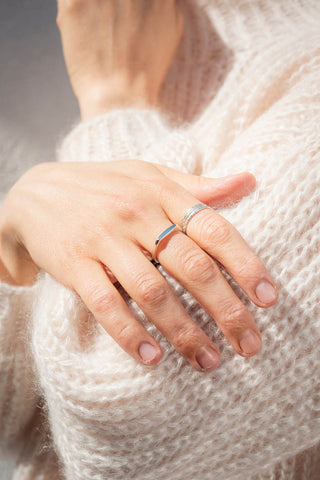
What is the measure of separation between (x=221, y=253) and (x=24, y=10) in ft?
1.61

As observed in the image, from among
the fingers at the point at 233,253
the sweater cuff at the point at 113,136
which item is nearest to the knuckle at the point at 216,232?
the fingers at the point at 233,253

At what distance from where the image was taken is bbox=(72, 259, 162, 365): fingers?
35cm

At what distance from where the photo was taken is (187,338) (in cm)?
35

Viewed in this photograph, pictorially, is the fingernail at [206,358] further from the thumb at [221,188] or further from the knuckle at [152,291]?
the thumb at [221,188]

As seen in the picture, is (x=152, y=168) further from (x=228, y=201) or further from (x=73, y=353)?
(x=73, y=353)

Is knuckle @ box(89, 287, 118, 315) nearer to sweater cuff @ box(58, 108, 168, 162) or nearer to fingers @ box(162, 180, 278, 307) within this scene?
fingers @ box(162, 180, 278, 307)

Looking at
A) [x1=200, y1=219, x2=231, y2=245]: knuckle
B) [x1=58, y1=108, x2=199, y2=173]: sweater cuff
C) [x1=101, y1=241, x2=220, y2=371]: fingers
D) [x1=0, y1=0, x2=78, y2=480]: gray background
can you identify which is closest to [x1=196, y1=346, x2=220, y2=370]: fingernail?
[x1=101, y1=241, x2=220, y2=371]: fingers

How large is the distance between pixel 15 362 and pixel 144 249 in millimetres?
298

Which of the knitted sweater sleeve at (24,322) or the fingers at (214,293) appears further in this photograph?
the knitted sweater sleeve at (24,322)

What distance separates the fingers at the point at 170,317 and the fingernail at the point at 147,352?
2 centimetres

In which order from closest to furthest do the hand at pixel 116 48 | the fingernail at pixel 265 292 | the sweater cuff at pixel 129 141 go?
the fingernail at pixel 265 292 → the sweater cuff at pixel 129 141 → the hand at pixel 116 48

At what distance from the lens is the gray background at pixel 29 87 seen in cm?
55

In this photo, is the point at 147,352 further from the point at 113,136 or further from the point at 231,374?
the point at 113,136

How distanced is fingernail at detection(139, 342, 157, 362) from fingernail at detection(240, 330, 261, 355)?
0.09 metres
